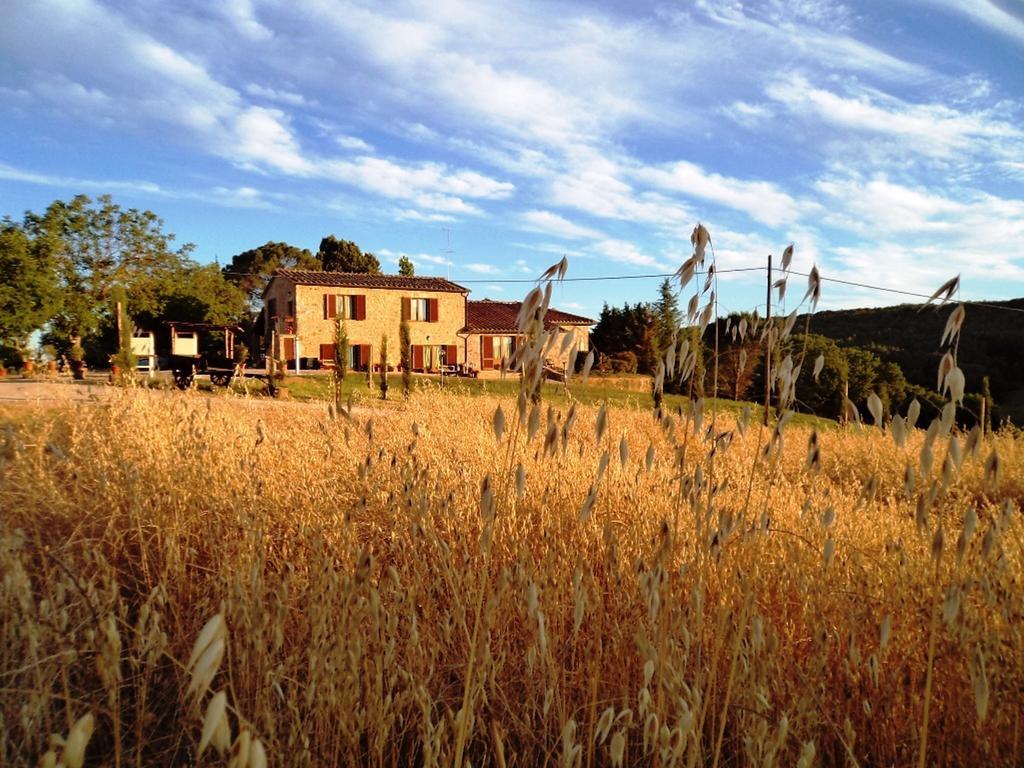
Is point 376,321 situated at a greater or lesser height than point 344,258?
lesser

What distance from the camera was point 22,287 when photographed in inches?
880

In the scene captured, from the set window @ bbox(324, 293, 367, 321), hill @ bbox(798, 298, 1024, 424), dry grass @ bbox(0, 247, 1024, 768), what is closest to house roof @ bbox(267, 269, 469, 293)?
window @ bbox(324, 293, 367, 321)

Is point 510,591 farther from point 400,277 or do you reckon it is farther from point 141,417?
point 400,277

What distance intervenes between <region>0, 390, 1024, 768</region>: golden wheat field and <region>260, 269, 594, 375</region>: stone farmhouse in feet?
84.9

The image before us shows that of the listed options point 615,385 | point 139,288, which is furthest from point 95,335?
point 615,385

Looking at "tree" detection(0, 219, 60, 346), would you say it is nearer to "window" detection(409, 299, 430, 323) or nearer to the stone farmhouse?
the stone farmhouse

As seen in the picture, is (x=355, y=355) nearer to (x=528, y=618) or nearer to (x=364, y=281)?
(x=364, y=281)

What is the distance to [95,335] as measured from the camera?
89.7 ft

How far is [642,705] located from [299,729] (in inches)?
36.0

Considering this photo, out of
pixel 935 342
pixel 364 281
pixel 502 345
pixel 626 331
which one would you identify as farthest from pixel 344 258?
pixel 935 342

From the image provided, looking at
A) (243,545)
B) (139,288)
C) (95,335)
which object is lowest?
(243,545)

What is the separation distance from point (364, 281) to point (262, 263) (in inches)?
676

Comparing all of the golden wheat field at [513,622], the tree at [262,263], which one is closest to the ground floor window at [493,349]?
the tree at [262,263]

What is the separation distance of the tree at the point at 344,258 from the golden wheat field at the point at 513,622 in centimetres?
4079
